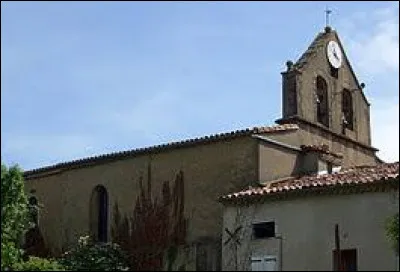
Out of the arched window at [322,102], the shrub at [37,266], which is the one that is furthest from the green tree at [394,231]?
the arched window at [322,102]

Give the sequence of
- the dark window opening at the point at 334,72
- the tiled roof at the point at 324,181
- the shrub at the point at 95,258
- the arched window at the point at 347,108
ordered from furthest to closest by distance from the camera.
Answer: the arched window at the point at 347,108, the dark window opening at the point at 334,72, the shrub at the point at 95,258, the tiled roof at the point at 324,181

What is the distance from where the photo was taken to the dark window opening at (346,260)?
2672 cm

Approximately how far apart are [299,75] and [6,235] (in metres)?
13.4

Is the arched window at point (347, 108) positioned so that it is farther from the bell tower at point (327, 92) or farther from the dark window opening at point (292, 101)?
the dark window opening at point (292, 101)

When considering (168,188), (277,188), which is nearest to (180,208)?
(168,188)

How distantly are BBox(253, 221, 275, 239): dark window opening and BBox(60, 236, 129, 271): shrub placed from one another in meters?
4.93

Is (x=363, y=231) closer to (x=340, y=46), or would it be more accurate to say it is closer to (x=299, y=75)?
(x=299, y=75)

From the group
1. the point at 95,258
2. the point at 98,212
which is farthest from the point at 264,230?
the point at 98,212

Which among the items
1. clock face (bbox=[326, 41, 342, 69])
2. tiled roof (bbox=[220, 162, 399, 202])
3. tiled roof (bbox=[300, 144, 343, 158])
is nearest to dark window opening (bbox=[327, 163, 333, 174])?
tiled roof (bbox=[300, 144, 343, 158])

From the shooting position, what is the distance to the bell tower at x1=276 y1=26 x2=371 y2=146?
3528cm

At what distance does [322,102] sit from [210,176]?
7242 millimetres

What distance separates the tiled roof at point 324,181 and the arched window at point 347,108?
279 inches

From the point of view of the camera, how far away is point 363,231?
26.8 meters

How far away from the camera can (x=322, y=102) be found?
36.8 metres
